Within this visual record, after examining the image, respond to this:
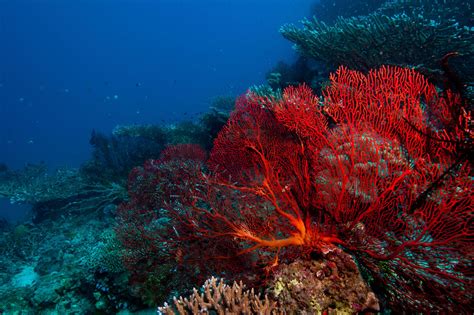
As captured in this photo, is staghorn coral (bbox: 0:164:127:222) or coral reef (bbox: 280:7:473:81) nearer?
coral reef (bbox: 280:7:473:81)

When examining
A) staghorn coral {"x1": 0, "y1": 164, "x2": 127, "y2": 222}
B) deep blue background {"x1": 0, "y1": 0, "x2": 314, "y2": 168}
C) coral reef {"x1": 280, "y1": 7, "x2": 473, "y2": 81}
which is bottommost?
coral reef {"x1": 280, "y1": 7, "x2": 473, "y2": 81}

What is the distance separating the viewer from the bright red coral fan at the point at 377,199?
7.89 feet

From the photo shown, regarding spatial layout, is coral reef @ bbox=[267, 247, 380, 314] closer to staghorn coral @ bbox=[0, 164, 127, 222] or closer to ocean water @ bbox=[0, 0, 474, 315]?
ocean water @ bbox=[0, 0, 474, 315]

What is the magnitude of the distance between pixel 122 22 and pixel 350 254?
168015mm

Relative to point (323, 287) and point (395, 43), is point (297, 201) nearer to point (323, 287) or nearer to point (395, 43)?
point (323, 287)

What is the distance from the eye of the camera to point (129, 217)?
193 inches

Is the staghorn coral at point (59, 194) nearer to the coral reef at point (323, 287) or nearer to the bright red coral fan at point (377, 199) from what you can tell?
the bright red coral fan at point (377, 199)

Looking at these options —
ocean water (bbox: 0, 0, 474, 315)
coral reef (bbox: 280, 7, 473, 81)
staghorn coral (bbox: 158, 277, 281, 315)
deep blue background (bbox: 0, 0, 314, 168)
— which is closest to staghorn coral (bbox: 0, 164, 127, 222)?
ocean water (bbox: 0, 0, 474, 315)

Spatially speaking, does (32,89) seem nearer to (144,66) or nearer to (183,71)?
(144,66)

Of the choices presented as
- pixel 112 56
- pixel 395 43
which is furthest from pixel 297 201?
pixel 112 56

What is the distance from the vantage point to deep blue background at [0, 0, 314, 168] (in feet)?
322

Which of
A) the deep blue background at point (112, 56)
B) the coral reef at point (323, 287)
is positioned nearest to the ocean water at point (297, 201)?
the coral reef at point (323, 287)

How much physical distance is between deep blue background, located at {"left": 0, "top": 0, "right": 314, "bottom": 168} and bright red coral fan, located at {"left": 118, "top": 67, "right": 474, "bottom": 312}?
8422cm

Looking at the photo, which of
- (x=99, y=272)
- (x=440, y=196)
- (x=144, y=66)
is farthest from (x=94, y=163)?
(x=144, y=66)
